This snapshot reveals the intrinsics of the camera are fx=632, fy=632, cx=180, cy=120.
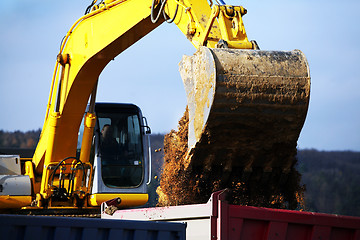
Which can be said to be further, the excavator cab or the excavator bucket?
the excavator cab

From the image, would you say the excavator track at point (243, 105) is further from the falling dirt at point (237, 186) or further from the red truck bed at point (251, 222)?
the red truck bed at point (251, 222)

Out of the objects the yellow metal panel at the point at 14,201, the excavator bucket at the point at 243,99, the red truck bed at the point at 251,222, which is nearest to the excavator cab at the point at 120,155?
the yellow metal panel at the point at 14,201

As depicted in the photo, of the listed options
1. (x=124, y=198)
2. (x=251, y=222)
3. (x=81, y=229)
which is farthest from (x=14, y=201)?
(x=251, y=222)

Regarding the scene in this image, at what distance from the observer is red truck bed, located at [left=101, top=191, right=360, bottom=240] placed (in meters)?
4.86

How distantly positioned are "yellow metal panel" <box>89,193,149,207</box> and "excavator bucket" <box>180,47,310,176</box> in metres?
2.92

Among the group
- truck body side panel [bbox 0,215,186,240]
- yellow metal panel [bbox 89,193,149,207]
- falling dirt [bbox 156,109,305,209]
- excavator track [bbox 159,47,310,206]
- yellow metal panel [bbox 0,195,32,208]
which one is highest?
excavator track [bbox 159,47,310,206]

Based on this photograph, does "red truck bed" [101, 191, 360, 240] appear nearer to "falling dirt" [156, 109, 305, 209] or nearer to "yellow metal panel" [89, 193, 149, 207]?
"falling dirt" [156, 109, 305, 209]

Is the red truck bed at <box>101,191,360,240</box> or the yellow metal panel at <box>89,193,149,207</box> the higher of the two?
the red truck bed at <box>101,191,360,240</box>

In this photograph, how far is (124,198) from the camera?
8453 mm

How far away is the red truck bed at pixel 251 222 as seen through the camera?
16.0ft

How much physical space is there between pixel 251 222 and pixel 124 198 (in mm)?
3616

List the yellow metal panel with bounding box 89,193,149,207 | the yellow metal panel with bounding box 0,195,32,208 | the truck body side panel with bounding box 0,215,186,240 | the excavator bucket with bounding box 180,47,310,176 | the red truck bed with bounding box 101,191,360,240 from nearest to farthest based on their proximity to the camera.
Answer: the truck body side panel with bounding box 0,215,186,240, the red truck bed with bounding box 101,191,360,240, the excavator bucket with bounding box 180,47,310,176, the yellow metal panel with bounding box 0,195,32,208, the yellow metal panel with bounding box 89,193,149,207

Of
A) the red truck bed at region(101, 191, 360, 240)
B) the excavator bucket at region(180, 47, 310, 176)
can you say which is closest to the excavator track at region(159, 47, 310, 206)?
the excavator bucket at region(180, 47, 310, 176)

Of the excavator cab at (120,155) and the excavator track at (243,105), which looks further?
the excavator cab at (120,155)
